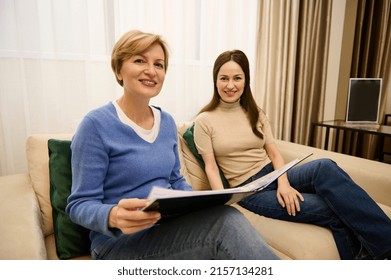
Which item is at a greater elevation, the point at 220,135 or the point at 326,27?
the point at 326,27

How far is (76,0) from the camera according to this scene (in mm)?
1541

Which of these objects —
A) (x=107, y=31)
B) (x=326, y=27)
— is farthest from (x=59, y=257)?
(x=326, y=27)

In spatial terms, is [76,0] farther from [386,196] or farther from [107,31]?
[386,196]

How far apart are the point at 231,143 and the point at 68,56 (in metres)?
0.99

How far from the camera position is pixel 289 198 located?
125 centimetres

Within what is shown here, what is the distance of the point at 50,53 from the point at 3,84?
0.90ft

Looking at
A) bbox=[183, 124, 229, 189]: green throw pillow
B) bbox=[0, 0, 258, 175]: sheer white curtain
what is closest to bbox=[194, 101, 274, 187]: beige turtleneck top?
bbox=[183, 124, 229, 189]: green throw pillow

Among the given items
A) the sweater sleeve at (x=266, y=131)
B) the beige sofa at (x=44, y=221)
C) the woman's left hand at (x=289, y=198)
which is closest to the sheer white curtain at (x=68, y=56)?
the beige sofa at (x=44, y=221)

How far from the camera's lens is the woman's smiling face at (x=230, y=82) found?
4.93 feet

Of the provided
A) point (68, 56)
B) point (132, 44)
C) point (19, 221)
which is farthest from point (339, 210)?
point (68, 56)

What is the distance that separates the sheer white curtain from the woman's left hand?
3.04ft

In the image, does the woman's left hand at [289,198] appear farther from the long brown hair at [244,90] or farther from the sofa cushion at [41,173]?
the sofa cushion at [41,173]

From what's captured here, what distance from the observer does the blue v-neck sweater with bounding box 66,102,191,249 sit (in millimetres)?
811

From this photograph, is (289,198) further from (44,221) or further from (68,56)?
(68,56)
